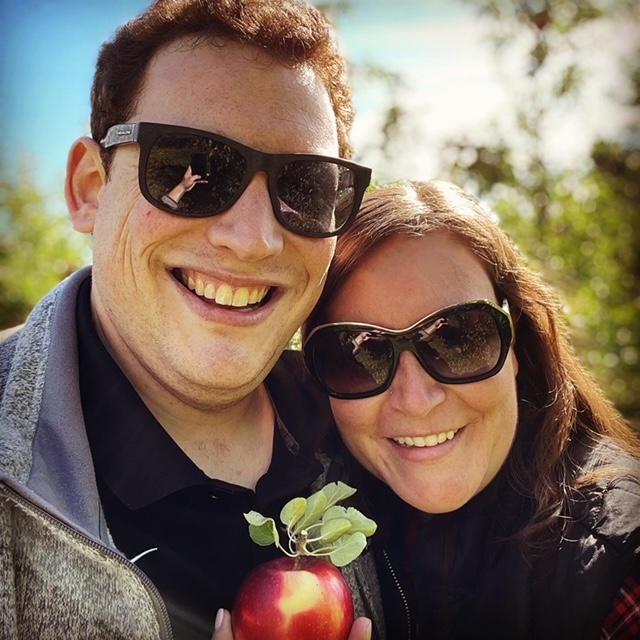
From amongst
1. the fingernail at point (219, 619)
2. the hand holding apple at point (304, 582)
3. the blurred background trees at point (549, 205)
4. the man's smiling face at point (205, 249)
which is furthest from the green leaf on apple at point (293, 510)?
the blurred background trees at point (549, 205)

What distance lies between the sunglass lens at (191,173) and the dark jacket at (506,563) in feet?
3.26

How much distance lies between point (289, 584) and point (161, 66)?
4.30 feet

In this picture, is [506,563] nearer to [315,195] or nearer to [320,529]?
[320,529]

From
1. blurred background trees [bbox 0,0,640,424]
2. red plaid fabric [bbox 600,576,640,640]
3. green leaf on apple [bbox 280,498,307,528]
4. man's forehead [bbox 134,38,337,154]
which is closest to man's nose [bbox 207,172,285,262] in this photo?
man's forehead [bbox 134,38,337,154]

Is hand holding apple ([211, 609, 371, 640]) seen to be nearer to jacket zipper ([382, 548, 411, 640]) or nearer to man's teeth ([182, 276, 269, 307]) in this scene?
jacket zipper ([382, 548, 411, 640])

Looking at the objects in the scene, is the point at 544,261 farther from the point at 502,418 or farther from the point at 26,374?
the point at 26,374

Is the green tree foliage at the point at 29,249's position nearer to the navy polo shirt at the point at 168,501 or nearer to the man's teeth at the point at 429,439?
the navy polo shirt at the point at 168,501

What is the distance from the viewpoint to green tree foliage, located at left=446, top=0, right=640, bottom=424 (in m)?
5.12

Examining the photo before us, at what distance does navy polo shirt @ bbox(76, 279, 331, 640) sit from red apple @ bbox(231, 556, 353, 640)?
0.18 m

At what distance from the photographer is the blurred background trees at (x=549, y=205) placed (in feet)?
16.5

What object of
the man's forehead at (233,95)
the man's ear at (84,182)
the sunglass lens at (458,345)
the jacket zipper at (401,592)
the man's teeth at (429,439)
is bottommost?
the jacket zipper at (401,592)

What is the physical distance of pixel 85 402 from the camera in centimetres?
198

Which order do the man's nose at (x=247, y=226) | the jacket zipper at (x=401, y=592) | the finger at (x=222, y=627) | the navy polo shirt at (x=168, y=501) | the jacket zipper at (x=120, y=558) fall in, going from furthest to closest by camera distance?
the jacket zipper at (x=401, y=592)
the man's nose at (x=247, y=226)
the navy polo shirt at (x=168, y=501)
the finger at (x=222, y=627)
the jacket zipper at (x=120, y=558)

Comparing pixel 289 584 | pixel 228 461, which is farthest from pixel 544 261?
pixel 289 584
